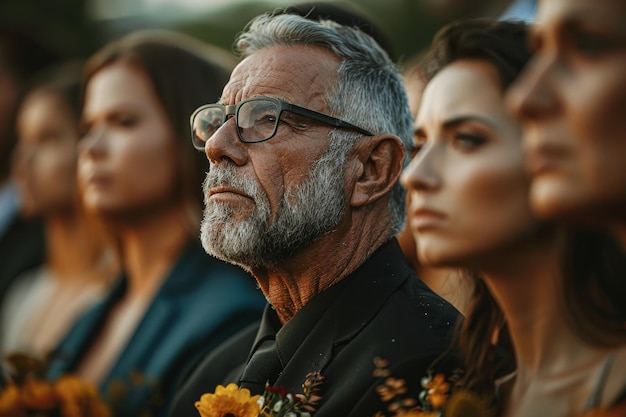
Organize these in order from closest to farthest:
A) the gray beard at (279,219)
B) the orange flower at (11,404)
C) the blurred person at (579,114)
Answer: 1. the blurred person at (579,114)
2. the gray beard at (279,219)
3. the orange flower at (11,404)

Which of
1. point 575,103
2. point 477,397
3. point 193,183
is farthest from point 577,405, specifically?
point 193,183

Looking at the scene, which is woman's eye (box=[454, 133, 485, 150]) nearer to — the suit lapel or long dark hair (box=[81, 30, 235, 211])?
the suit lapel

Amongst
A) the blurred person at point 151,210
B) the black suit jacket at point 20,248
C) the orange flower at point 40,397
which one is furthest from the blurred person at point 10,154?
the orange flower at point 40,397

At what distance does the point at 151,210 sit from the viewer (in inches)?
216

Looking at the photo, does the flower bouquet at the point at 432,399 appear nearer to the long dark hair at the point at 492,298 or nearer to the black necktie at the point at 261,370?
the long dark hair at the point at 492,298

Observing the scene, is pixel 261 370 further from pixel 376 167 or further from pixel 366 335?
pixel 376 167

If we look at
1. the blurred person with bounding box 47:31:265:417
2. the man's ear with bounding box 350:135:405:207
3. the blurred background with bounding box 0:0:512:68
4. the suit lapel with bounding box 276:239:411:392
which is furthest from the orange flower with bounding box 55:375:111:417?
the blurred background with bounding box 0:0:512:68

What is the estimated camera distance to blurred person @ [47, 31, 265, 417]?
5027mm

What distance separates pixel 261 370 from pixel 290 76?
985 mm

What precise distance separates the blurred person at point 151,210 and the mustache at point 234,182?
150 cm

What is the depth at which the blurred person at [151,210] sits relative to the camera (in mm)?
5027

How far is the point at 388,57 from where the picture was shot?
3.80m

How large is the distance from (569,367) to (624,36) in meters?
0.81

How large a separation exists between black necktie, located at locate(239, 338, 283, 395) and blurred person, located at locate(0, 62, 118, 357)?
324 centimetres
